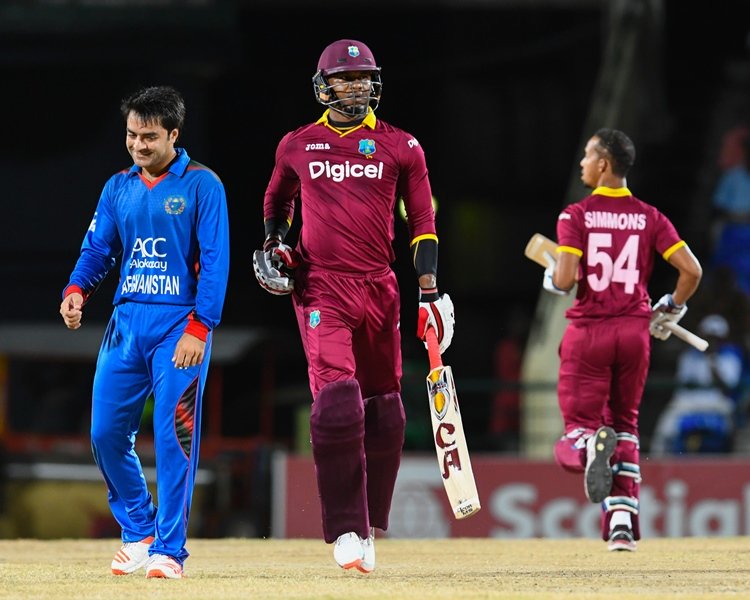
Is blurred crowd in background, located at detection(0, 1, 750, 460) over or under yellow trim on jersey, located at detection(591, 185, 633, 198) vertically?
over


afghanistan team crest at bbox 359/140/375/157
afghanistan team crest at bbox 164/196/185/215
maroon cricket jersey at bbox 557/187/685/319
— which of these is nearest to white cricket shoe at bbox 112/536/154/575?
Result: afghanistan team crest at bbox 164/196/185/215

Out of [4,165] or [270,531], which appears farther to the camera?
[4,165]

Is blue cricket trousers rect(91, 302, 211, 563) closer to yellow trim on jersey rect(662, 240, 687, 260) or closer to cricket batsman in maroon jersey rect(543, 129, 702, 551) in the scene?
cricket batsman in maroon jersey rect(543, 129, 702, 551)

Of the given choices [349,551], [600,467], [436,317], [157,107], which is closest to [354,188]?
[436,317]

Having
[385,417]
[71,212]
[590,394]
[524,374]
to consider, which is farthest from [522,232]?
[385,417]

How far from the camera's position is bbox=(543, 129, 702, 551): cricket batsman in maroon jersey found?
8.88 metres

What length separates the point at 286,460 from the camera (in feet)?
43.1

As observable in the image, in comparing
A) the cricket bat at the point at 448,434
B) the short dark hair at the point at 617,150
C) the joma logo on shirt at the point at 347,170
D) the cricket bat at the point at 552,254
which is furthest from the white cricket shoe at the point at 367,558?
the short dark hair at the point at 617,150

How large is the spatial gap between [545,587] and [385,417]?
1.13m

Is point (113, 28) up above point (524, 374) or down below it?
above

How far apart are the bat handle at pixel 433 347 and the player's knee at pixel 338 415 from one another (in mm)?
411

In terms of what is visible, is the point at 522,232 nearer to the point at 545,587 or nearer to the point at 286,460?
the point at 286,460

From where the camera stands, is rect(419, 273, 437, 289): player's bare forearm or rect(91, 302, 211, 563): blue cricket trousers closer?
rect(91, 302, 211, 563): blue cricket trousers

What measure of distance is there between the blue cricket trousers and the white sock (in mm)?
2751
